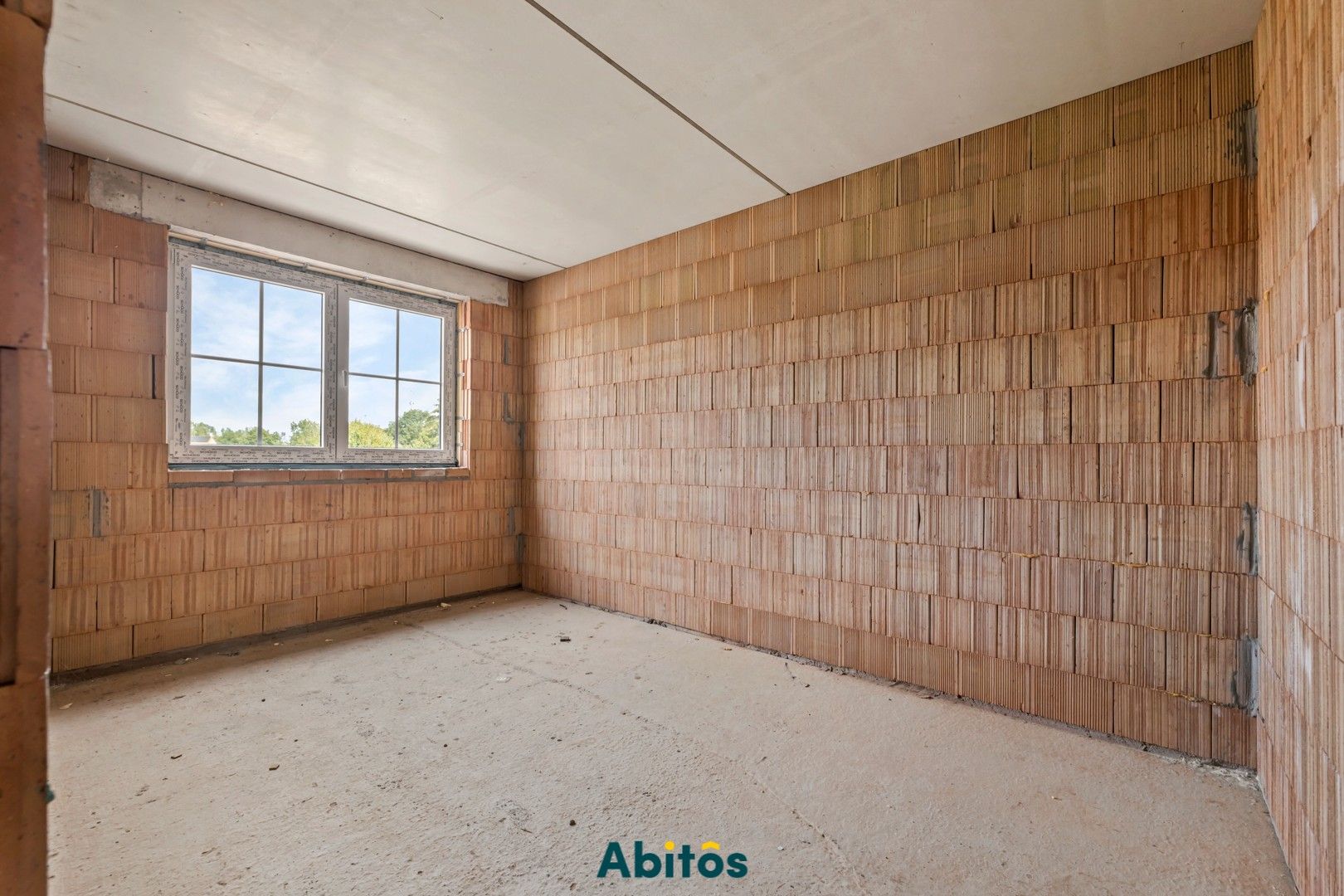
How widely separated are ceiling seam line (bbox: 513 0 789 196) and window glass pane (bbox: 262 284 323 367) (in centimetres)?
267

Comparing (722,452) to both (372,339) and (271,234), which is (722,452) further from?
(271,234)

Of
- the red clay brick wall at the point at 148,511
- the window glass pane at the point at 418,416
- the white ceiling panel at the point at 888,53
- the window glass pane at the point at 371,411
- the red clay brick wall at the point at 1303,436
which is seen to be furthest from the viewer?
the window glass pane at the point at 418,416

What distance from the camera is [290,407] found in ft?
12.1

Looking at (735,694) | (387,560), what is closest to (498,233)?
(387,560)

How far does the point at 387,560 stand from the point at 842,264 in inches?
138

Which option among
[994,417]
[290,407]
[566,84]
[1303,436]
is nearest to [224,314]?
[290,407]

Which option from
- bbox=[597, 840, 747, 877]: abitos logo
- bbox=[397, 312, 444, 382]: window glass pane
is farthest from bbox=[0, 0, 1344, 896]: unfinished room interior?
bbox=[397, 312, 444, 382]: window glass pane

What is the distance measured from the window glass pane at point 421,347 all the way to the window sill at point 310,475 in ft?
2.35

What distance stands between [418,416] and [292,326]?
996 millimetres

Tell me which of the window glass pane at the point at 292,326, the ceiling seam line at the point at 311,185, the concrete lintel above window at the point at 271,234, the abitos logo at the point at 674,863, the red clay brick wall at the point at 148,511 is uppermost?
the ceiling seam line at the point at 311,185

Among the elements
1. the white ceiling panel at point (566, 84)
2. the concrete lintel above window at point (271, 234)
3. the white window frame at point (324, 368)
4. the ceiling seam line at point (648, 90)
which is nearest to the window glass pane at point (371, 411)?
the white window frame at point (324, 368)

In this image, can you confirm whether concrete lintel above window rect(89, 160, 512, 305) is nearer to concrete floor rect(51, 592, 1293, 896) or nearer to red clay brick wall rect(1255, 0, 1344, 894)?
concrete floor rect(51, 592, 1293, 896)

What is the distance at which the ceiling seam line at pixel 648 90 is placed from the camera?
200cm

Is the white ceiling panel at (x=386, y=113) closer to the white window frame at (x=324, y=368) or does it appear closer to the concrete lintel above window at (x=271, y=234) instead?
the concrete lintel above window at (x=271, y=234)
